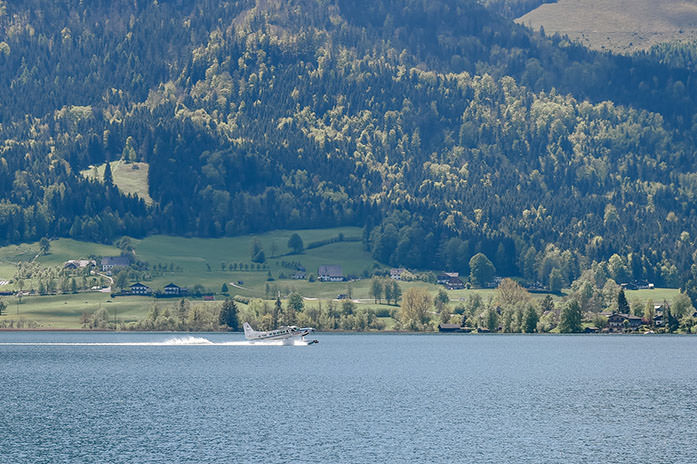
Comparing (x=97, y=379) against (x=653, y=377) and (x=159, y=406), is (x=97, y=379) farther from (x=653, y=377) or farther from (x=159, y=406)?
(x=653, y=377)

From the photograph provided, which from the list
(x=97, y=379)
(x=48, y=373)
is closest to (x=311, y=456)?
(x=97, y=379)

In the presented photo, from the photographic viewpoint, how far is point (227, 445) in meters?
115

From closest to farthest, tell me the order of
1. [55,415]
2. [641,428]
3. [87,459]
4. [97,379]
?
[87,459]
[641,428]
[55,415]
[97,379]

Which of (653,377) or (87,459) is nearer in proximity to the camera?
(87,459)

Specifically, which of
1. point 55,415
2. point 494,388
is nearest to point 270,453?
point 55,415

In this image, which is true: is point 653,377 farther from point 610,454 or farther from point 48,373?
point 48,373

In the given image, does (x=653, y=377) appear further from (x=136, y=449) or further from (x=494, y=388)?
(x=136, y=449)

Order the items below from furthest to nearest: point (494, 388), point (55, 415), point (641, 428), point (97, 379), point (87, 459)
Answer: point (97, 379) < point (494, 388) < point (55, 415) < point (641, 428) < point (87, 459)

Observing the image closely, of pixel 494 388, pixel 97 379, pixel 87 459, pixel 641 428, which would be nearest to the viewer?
pixel 87 459

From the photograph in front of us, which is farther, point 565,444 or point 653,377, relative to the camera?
point 653,377

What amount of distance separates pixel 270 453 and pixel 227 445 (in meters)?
6.40

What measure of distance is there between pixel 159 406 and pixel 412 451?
44980 mm

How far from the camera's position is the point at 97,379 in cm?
18538

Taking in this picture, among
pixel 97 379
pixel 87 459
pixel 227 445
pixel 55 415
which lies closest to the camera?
pixel 87 459
